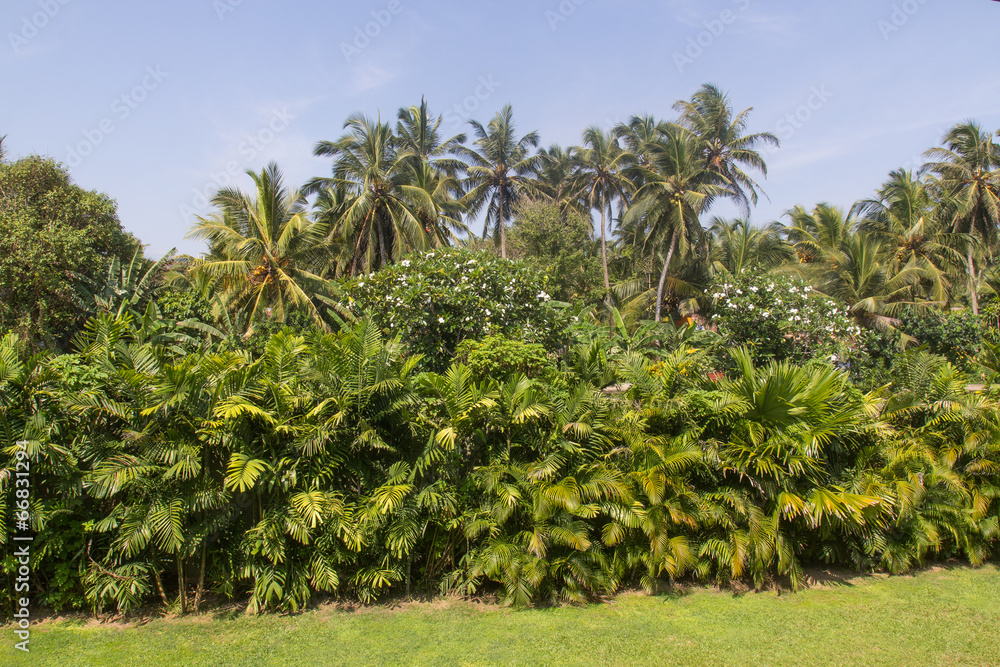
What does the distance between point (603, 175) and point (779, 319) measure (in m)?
19.8

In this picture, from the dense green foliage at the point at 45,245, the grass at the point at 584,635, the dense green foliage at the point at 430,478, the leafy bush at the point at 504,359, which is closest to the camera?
the grass at the point at 584,635

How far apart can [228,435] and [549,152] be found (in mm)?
34052

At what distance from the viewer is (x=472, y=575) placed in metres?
6.55

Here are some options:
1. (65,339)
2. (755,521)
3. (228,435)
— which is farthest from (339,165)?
(755,521)

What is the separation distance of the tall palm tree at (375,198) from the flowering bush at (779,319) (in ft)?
36.6

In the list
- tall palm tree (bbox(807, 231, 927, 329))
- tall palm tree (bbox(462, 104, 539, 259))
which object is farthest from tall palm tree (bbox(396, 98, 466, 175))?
tall palm tree (bbox(807, 231, 927, 329))

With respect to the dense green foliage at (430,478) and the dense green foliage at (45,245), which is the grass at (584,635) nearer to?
the dense green foliage at (430,478)

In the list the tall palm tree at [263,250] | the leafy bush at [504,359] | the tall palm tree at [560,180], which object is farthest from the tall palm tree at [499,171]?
the leafy bush at [504,359]

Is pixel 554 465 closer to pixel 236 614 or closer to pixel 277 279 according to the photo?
pixel 236 614

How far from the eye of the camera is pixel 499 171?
1217 inches

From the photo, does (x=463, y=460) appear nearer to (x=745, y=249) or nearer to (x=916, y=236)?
(x=745, y=249)

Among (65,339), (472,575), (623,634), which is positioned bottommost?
(623,634)

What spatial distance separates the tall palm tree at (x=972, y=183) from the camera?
28.0 meters

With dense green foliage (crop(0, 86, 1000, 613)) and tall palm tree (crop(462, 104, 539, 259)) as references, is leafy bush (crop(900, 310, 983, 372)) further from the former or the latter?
tall palm tree (crop(462, 104, 539, 259))
